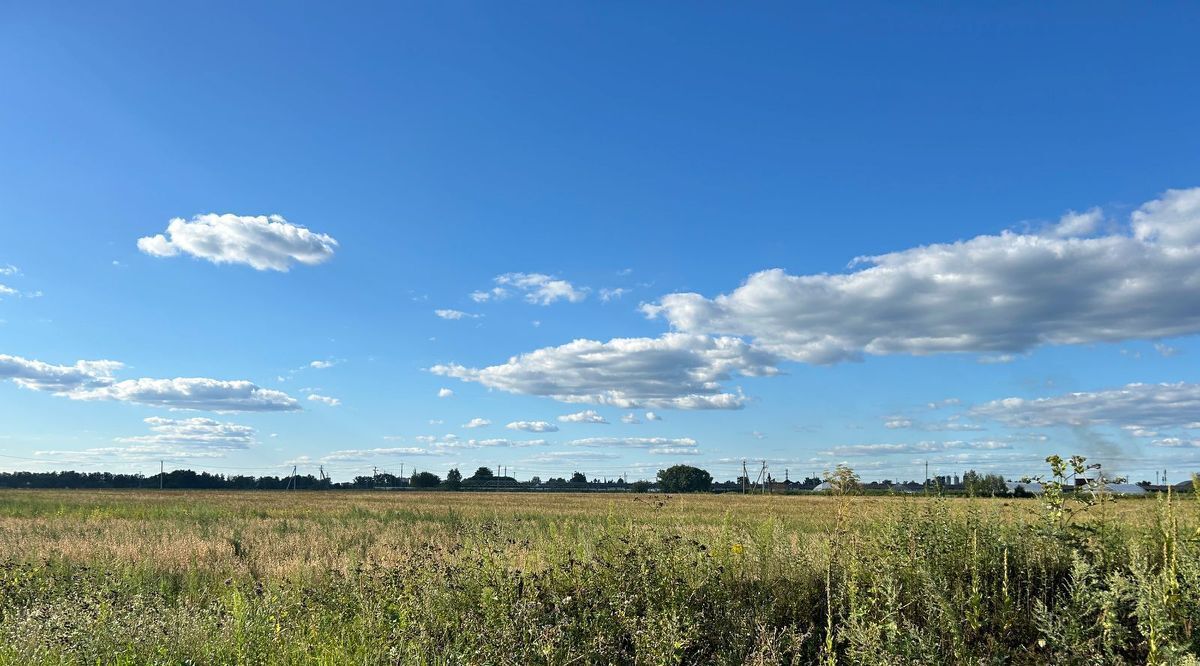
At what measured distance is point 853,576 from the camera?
6.46 metres

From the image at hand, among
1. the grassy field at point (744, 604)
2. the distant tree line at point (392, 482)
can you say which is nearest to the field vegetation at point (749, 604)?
the grassy field at point (744, 604)

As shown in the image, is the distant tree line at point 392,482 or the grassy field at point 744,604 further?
the distant tree line at point 392,482

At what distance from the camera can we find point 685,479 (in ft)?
443

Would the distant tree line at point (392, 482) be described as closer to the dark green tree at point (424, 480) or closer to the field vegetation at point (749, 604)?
the dark green tree at point (424, 480)

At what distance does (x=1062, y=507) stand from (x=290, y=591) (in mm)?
8251

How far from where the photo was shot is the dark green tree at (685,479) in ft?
436

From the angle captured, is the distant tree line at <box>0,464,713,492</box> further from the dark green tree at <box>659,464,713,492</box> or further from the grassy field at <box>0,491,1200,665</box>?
the grassy field at <box>0,491,1200,665</box>

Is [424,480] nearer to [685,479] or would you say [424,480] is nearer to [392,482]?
[392,482]

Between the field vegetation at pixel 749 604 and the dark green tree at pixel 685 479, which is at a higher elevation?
the field vegetation at pixel 749 604

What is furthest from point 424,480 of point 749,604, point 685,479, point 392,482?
point 749,604

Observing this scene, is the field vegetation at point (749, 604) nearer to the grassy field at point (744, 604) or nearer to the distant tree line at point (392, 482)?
the grassy field at point (744, 604)

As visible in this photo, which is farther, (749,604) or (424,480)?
(424,480)

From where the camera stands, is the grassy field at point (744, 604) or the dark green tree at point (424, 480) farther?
the dark green tree at point (424, 480)

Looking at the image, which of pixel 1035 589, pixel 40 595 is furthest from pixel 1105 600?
pixel 40 595
